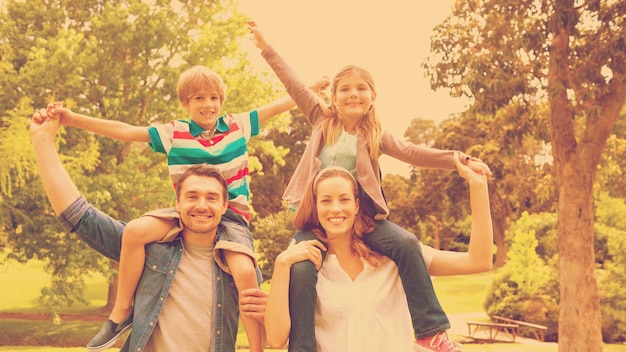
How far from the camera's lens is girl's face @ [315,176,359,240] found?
2.71 meters

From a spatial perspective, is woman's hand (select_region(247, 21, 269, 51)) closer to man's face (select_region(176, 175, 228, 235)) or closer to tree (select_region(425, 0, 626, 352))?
man's face (select_region(176, 175, 228, 235))

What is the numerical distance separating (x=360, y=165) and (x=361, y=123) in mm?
315

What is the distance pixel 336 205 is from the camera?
271cm

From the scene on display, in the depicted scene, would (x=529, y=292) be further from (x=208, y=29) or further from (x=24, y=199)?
(x=24, y=199)

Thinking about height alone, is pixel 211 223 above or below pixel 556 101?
below

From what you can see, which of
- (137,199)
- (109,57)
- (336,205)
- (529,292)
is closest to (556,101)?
(529,292)

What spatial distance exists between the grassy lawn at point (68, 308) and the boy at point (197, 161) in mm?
12224

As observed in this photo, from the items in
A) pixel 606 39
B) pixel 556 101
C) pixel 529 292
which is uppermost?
pixel 606 39

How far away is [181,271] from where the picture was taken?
9.02 ft

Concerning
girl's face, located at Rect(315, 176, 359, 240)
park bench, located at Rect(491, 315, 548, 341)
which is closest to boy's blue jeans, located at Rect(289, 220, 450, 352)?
girl's face, located at Rect(315, 176, 359, 240)

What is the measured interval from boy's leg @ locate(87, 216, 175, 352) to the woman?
61cm

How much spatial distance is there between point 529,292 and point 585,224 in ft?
26.7

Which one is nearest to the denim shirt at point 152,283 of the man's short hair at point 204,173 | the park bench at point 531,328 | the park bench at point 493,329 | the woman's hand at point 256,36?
the man's short hair at point 204,173

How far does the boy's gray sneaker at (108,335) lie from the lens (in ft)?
8.86
